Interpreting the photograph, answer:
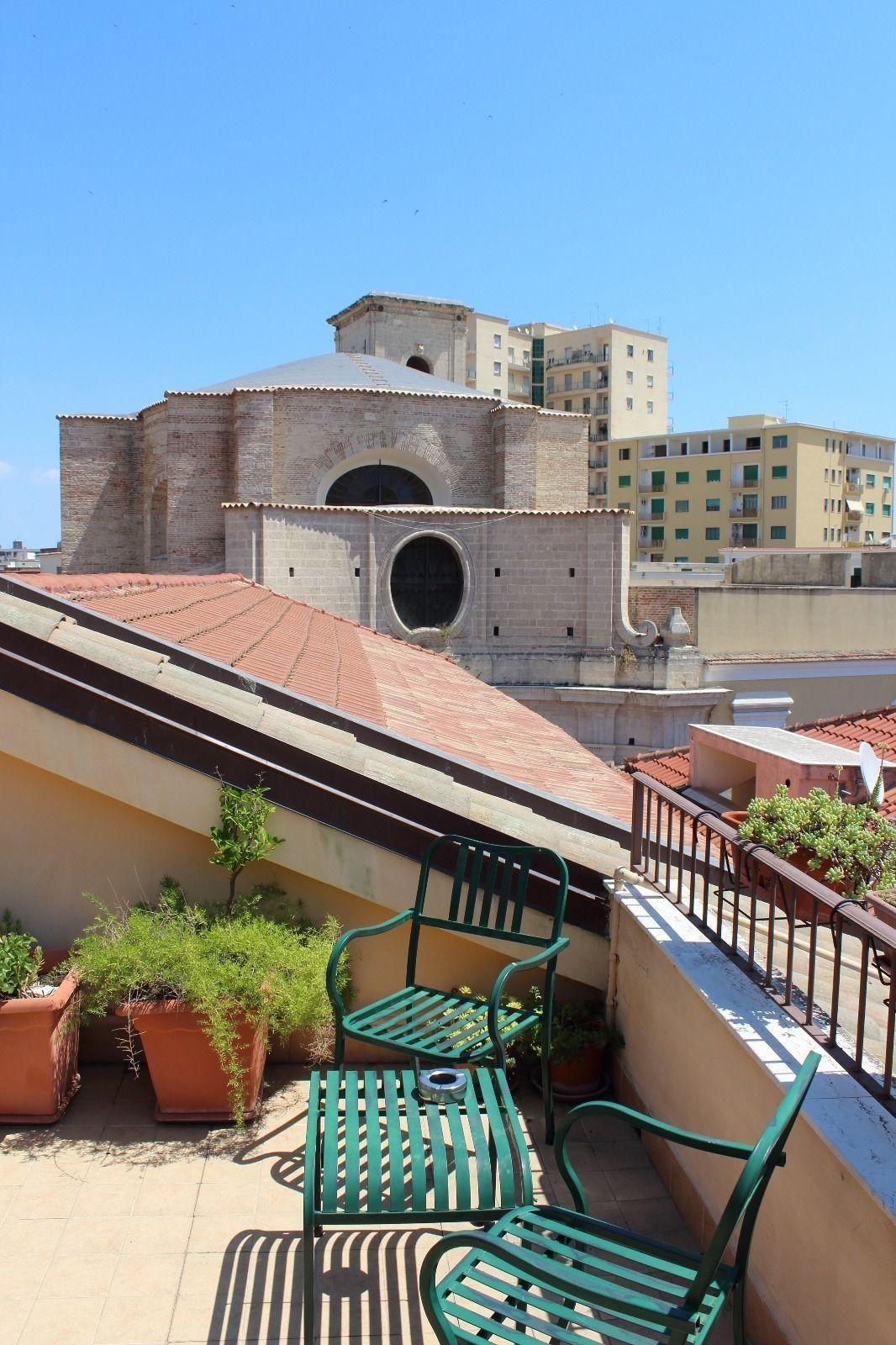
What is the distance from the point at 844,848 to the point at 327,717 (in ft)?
7.78

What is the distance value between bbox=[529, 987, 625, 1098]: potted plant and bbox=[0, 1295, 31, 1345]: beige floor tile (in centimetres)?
176

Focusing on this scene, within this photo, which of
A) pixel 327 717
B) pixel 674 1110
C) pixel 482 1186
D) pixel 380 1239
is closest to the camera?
pixel 482 1186

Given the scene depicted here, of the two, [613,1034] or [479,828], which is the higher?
[479,828]

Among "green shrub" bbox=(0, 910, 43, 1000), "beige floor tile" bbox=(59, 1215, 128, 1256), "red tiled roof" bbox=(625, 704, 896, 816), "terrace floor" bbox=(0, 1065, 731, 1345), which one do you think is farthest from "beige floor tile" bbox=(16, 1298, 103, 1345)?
"red tiled roof" bbox=(625, 704, 896, 816)

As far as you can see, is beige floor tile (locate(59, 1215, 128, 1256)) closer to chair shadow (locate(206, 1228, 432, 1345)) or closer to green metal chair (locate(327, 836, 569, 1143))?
chair shadow (locate(206, 1228, 432, 1345))

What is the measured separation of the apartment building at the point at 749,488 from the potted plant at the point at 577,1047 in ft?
195

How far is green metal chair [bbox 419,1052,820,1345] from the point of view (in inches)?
70.0

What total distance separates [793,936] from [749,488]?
62124 mm

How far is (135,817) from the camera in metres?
3.94

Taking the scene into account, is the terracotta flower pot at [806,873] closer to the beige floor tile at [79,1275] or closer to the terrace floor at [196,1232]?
the terrace floor at [196,1232]

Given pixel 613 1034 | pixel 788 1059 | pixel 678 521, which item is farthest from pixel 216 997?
pixel 678 521

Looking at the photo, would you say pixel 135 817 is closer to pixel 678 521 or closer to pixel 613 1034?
pixel 613 1034

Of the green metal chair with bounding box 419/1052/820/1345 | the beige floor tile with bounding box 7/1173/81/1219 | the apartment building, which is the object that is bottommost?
the beige floor tile with bounding box 7/1173/81/1219

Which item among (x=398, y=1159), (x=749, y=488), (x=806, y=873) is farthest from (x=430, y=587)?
(x=749, y=488)
